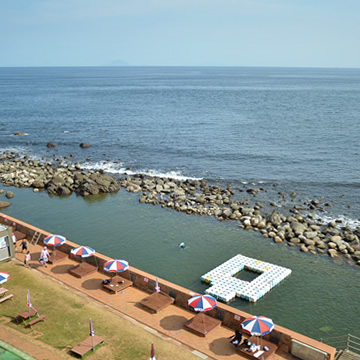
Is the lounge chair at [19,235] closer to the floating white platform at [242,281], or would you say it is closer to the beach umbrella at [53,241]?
the beach umbrella at [53,241]

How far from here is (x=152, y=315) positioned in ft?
67.2

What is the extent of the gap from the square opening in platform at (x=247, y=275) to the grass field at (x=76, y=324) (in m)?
11.3

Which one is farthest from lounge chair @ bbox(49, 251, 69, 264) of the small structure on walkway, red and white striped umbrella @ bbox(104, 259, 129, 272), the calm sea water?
red and white striped umbrella @ bbox(104, 259, 129, 272)

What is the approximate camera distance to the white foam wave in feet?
176

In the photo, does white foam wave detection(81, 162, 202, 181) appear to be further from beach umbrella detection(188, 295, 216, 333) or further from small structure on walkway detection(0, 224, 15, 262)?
beach umbrella detection(188, 295, 216, 333)

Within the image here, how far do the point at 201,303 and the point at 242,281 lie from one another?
8984mm

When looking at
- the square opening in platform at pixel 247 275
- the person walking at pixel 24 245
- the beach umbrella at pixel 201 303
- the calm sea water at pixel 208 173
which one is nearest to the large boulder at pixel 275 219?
the calm sea water at pixel 208 173

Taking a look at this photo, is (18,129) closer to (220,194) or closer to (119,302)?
(220,194)

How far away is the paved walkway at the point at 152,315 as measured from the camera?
58.8 feet

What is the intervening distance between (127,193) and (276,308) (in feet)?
85.3

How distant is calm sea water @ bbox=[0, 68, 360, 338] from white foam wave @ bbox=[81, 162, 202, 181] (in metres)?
0.28

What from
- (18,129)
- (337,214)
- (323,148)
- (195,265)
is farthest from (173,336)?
(18,129)

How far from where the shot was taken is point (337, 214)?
41.3 metres

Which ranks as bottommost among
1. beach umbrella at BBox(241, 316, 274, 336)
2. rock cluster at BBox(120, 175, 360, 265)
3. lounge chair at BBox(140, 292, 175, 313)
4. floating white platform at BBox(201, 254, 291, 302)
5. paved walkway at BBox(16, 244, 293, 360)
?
floating white platform at BBox(201, 254, 291, 302)
